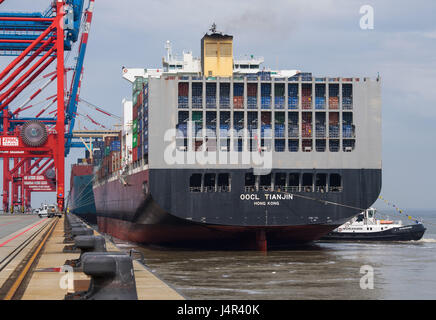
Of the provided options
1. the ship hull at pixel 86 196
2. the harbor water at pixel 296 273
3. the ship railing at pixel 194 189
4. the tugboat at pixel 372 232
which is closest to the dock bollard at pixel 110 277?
the harbor water at pixel 296 273

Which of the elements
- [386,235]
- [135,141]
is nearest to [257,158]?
[135,141]

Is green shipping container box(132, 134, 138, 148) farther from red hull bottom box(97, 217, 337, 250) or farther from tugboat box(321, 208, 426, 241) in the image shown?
tugboat box(321, 208, 426, 241)

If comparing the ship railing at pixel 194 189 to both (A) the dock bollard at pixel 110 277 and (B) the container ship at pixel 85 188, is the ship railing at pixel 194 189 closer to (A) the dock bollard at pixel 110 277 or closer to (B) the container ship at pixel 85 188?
(A) the dock bollard at pixel 110 277

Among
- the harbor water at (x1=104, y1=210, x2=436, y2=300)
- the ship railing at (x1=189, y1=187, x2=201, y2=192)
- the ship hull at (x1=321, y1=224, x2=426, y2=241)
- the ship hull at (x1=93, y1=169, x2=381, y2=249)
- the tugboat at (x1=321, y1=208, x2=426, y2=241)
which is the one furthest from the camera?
the tugboat at (x1=321, y1=208, x2=426, y2=241)

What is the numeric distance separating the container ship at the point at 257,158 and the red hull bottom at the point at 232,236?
8 cm

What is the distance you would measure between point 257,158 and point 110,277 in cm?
3353

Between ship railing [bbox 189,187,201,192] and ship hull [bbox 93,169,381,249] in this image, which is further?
ship railing [bbox 189,187,201,192]

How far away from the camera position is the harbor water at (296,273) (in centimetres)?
2748

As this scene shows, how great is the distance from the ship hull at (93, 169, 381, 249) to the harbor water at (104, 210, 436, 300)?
48.0 inches

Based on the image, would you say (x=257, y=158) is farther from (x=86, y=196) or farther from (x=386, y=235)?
(x=86, y=196)

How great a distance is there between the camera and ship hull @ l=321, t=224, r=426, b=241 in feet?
222

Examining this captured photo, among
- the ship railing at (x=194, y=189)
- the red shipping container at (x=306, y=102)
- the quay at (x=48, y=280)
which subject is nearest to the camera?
the quay at (x=48, y=280)

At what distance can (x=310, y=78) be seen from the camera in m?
48.9

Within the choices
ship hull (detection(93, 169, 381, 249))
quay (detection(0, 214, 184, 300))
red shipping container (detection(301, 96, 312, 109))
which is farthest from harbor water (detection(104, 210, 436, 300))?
red shipping container (detection(301, 96, 312, 109))
